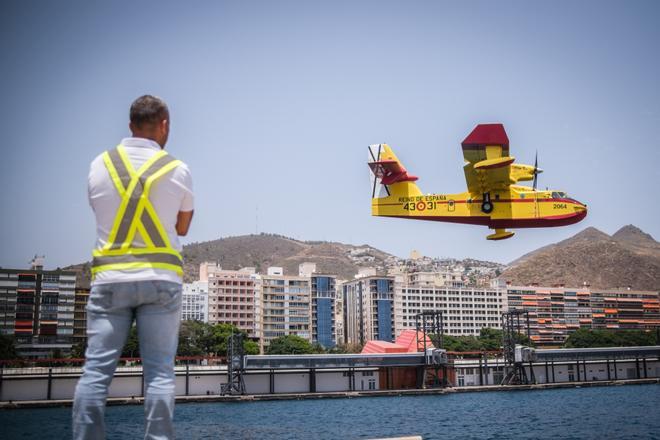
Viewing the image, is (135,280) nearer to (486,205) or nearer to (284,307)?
(486,205)

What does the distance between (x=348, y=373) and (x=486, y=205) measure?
58.1 meters

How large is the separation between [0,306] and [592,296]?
143483 millimetres

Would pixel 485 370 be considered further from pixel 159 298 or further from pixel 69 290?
pixel 159 298

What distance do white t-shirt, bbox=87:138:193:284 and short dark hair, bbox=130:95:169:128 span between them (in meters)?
0.27

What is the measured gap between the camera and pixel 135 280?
3549 mm

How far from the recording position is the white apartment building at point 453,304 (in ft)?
523

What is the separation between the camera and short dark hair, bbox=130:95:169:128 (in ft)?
13.2

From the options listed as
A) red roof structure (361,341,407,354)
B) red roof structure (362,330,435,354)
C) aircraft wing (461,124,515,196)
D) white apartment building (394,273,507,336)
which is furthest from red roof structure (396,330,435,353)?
white apartment building (394,273,507,336)

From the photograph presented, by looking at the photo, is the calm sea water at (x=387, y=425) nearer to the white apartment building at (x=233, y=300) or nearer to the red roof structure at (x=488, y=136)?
the red roof structure at (x=488, y=136)

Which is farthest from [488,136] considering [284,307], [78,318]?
[284,307]

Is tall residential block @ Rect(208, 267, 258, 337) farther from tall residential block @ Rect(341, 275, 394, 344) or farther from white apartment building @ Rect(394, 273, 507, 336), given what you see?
white apartment building @ Rect(394, 273, 507, 336)

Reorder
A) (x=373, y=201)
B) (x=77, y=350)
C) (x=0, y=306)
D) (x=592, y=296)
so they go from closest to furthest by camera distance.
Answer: (x=373, y=201), (x=77, y=350), (x=0, y=306), (x=592, y=296)

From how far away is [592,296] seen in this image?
573ft

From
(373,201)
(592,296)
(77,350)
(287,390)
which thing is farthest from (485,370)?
(592,296)
